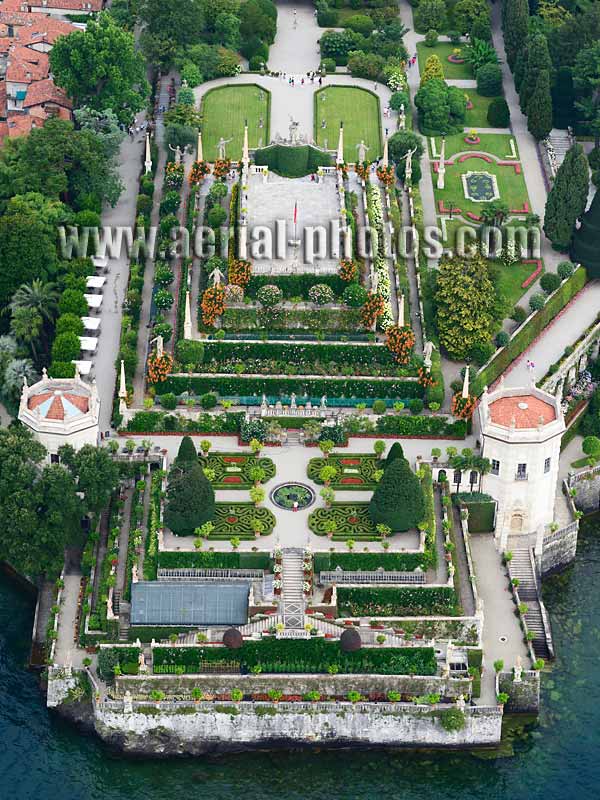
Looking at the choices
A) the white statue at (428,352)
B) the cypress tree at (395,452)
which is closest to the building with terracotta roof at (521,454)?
the cypress tree at (395,452)

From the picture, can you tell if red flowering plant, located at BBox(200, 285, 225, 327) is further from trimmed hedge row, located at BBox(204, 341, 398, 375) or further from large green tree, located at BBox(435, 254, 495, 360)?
large green tree, located at BBox(435, 254, 495, 360)

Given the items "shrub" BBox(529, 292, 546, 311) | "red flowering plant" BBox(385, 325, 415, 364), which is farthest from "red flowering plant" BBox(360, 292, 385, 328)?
"shrub" BBox(529, 292, 546, 311)

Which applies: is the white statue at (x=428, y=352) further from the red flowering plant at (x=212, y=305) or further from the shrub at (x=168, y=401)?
the shrub at (x=168, y=401)

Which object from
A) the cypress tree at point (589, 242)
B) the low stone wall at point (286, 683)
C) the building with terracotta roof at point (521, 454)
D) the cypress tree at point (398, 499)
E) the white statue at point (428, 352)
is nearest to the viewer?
the low stone wall at point (286, 683)

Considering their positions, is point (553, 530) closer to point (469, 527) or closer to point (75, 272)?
point (469, 527)

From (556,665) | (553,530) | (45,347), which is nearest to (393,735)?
(556,665)
